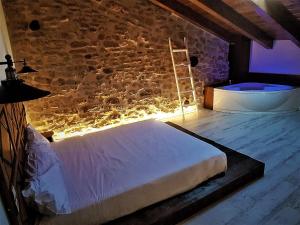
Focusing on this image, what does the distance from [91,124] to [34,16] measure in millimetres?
1809

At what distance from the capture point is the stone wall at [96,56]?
3287 millimetres

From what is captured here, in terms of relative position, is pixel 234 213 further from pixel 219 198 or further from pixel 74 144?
pixel 74 144

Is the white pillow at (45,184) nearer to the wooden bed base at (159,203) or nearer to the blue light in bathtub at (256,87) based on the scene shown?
the wooden bed base at (159,203)

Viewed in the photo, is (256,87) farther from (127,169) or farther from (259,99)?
(127,169)

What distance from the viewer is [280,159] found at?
2.90 meters

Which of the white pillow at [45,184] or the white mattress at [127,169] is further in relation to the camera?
the white mattress at [127,169]

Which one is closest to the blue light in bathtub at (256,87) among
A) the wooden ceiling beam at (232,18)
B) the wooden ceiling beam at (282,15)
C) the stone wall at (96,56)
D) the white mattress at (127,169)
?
the wooden ceiling beam at (232,18)

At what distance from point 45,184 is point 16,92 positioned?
3.00ft

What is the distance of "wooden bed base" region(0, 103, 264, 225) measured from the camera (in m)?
1.41

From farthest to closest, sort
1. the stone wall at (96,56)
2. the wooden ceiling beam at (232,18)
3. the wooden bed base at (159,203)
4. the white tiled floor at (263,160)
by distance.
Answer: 1. the wooden ceiling beam at (232,18)
2. the stone wall at (96,56)
3. the white tiled floor at (263,160)
4. the wooden bed base at (159,203)

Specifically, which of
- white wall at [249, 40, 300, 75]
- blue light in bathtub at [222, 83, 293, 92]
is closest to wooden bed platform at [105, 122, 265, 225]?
blue light in bathtub at [222, 83, 293, 92]

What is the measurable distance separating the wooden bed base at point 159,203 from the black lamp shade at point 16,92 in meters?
0.44

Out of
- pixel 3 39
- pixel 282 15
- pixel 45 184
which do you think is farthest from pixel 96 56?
pixel 282 15

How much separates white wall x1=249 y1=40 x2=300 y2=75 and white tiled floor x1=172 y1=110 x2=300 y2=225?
1.08m
